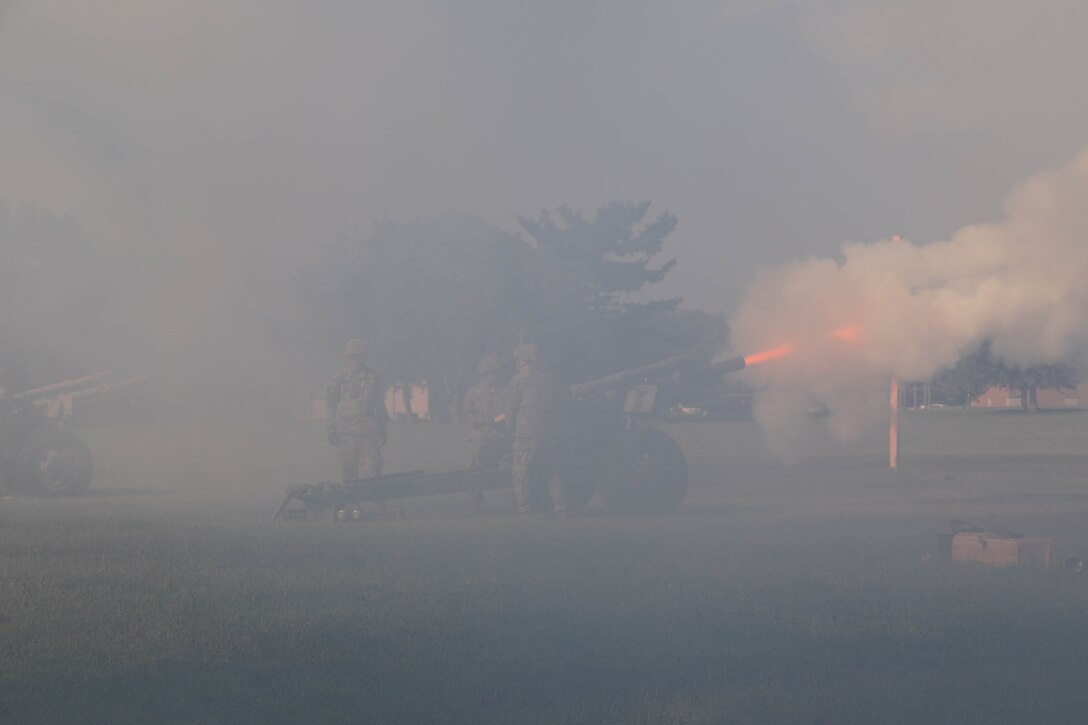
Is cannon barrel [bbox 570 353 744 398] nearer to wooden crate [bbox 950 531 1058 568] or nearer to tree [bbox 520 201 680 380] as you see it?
wooden crate [bbox 950 531 1058 568]

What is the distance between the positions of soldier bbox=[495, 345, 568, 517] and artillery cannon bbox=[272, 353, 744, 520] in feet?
0.88

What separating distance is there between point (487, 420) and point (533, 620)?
8.98 meters

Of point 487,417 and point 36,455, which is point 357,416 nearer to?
point 487,417

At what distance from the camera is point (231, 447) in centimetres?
3797

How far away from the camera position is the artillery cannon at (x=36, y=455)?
19.8m

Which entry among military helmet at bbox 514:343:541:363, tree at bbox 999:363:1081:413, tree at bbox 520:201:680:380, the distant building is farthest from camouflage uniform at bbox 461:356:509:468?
the distant building

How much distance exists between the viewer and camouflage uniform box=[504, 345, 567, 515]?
1639 centimetres

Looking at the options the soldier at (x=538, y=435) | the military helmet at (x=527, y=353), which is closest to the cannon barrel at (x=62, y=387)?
the military helmet at (x=527, y=353)

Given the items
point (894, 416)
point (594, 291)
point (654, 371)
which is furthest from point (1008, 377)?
point (654, 371)

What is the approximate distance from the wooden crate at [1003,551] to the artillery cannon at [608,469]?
4.65 m

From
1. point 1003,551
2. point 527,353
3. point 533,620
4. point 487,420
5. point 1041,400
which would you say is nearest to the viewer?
point 533,620

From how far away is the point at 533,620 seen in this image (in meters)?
8.90

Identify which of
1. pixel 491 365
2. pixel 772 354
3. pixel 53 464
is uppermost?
pixel 772 354

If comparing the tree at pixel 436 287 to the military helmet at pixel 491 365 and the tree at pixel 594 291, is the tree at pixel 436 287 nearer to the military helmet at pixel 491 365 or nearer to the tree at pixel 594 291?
the tree at pixel 594 291
